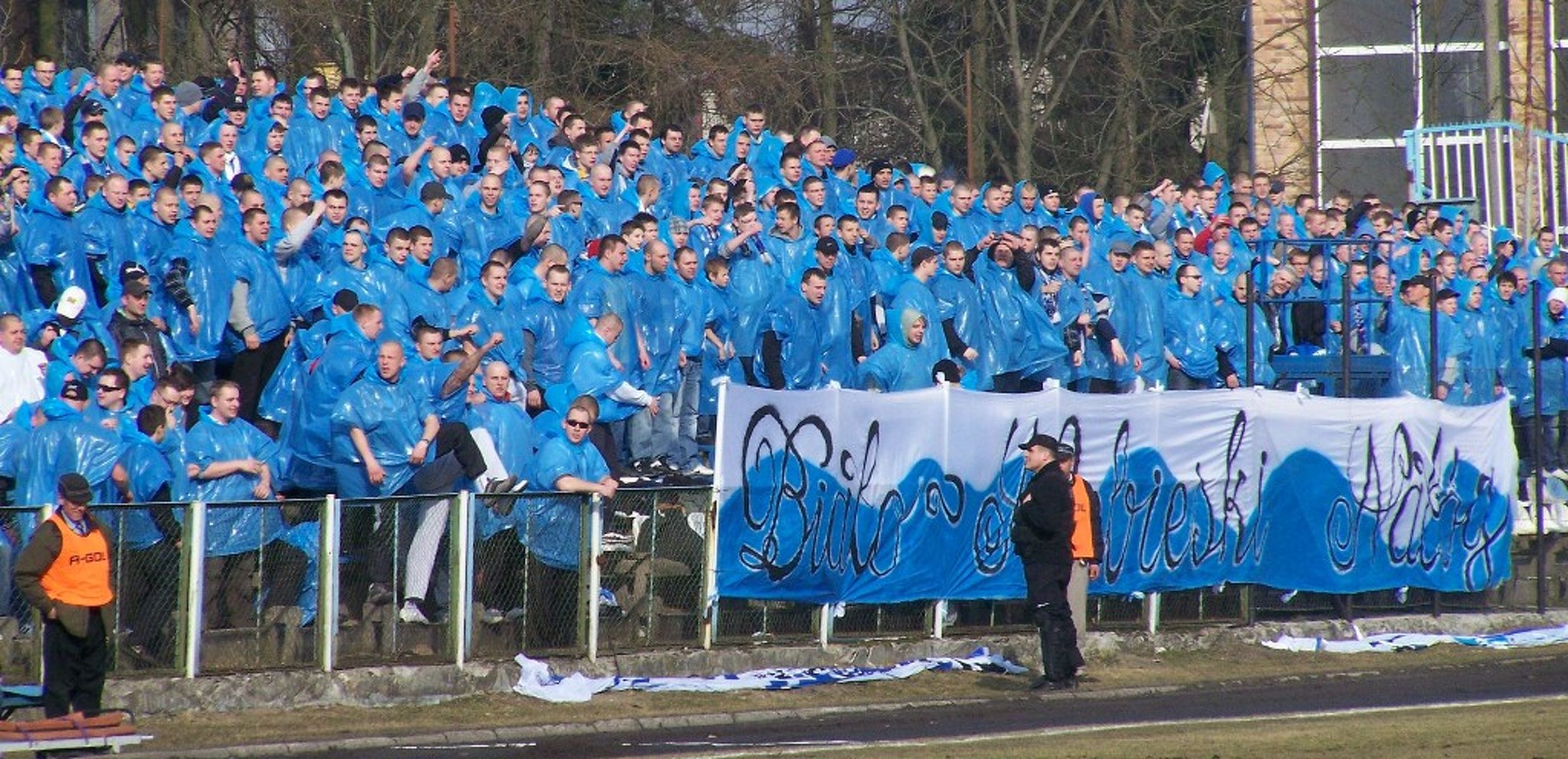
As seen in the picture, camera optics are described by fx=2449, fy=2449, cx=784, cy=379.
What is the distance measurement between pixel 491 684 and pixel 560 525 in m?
1.11

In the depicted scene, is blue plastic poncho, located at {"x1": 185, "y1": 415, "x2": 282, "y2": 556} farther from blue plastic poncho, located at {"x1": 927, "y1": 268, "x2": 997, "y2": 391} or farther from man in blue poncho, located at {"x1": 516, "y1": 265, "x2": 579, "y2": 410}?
blue plastic poncho, located at {"x1": 927, "y1": 268, "x2": 997, "y2": 391}

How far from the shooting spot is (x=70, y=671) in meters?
13.2

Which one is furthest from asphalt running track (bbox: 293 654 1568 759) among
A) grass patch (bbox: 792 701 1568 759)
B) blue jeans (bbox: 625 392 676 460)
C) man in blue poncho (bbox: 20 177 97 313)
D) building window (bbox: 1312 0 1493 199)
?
building window (bbox: 1312 0 1493 199)

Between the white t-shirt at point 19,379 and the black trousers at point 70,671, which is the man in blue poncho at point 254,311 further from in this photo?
the black trousers at point 70,671

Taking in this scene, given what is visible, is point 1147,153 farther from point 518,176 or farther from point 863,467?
point 863,467

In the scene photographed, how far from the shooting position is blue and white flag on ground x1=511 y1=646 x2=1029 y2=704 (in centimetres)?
1560

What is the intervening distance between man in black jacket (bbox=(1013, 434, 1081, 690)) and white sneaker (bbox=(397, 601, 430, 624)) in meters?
4.17

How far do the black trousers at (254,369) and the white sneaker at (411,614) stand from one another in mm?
3226

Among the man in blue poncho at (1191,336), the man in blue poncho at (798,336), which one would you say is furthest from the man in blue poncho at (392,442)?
the man in blue poncho at (1191,336)

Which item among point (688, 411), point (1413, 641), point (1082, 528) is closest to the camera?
point (1082, 528)

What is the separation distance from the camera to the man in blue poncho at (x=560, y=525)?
15.8 meters

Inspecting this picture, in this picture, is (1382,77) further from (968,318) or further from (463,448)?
(463,448)

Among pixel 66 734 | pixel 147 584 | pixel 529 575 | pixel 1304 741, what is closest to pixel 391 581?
pixel 529 575

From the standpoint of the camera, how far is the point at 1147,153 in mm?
41812
